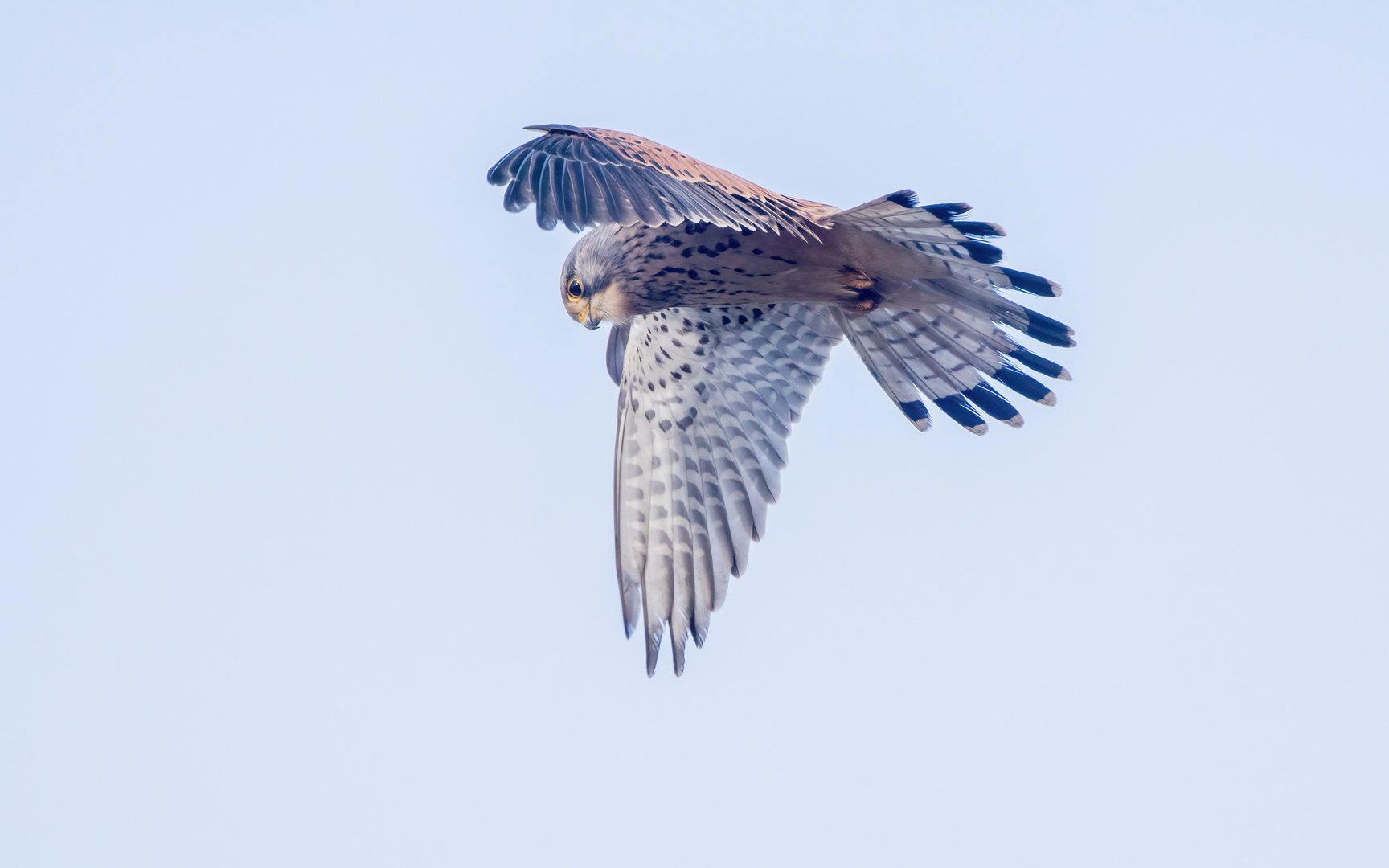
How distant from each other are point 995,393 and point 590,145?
2429 mm

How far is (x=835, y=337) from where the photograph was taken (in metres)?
6.70

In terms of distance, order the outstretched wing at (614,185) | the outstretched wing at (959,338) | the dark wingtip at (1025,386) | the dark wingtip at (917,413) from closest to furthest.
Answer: the outstretched wing at (614,185)
the outstretched wing at (959,338)
the dark wingtip at (1025,386)
the dark wingtip at (917,413)

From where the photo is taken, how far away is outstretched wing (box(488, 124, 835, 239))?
451cm

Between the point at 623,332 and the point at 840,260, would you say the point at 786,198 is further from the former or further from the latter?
the point at 623,332

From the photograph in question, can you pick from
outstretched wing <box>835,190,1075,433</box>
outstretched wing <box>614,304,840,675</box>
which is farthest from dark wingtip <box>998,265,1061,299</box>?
outstretched wing <box>614,304,840,675</box>

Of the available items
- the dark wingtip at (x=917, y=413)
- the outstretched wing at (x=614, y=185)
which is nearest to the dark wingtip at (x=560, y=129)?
the outstretched wing at (x=614, y=185)

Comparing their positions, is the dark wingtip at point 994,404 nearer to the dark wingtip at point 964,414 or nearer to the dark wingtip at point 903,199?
the dark wingtip at point 964,414

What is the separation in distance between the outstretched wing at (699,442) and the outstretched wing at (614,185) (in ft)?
4.98

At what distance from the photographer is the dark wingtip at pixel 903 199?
5312mm

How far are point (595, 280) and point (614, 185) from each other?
1490 mm

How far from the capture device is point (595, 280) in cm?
611

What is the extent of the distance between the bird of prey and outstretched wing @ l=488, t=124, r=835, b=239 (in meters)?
0.01

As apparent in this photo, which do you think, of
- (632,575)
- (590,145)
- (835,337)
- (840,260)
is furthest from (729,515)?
(590,145)

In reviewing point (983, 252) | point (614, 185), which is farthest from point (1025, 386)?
point (614, 185)
